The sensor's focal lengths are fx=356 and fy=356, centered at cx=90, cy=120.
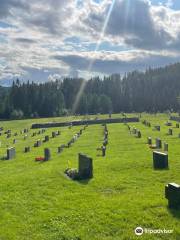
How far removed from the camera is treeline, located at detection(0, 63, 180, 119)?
137 meters

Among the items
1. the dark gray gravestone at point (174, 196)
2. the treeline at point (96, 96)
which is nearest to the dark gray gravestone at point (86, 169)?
the dark gray gravestone at point (174, 196)

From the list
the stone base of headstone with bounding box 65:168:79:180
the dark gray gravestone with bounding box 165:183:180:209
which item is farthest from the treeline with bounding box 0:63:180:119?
the dark gray gravestone with bounding box 165:183:180:209

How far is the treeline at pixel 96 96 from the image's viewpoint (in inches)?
5399

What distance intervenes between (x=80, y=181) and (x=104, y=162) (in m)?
6.43

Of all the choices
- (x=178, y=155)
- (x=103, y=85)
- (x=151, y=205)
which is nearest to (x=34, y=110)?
(x=103, y=85)

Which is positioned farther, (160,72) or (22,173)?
(160,72)

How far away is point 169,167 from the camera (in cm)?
2188

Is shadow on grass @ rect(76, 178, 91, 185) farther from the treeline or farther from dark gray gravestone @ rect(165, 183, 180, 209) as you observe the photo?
the treeline

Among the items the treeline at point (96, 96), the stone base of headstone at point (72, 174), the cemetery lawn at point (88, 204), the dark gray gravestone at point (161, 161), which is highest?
the treeline at point (96, 96)

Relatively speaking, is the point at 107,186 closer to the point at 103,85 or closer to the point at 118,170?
the point at 118,170

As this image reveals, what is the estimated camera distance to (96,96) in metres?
147

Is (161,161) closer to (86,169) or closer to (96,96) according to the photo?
(86,169)

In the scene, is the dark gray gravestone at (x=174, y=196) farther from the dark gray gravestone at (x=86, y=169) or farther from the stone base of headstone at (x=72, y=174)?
the stone base of headstone at (x=72, y=174)

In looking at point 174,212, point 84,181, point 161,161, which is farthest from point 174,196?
point 161,161
